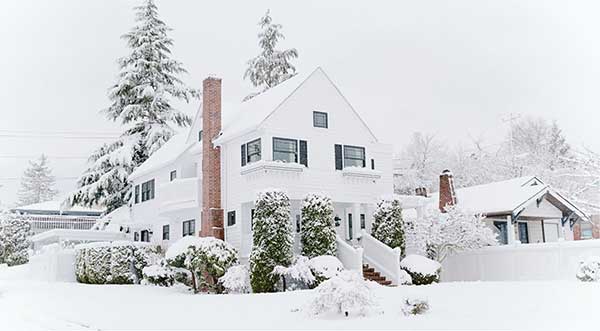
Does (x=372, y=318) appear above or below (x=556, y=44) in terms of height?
below

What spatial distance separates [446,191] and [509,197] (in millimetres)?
2135

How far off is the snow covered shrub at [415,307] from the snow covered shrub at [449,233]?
30.3 feet

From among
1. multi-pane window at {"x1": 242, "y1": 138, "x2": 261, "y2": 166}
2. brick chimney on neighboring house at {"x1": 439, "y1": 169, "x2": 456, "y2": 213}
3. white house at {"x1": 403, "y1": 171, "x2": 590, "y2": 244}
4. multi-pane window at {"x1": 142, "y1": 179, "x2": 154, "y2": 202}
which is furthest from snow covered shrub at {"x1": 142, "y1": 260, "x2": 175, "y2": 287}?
brick chimney on neighboring house at {"x1": 439, "y1": 169, "x2": 456, "y2": 213}

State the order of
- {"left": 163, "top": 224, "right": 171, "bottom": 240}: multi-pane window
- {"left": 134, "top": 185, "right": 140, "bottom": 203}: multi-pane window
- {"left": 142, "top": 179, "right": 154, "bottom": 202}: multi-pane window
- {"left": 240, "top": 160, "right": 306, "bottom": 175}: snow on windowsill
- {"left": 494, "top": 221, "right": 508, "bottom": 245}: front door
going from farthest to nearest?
{"left": 134, "top": 185, "right": 140, "bottom": 203}: multi-pane window, {"left": 142, "top": 179, "right": 154, "bottom": 202}: multi-pane window, {"left": 163, "top": 224, "right": 171, "bottom": 240}: multi-pane window, {"left": 494, "top": 221, "right": 508, "bottom": 245}: front door, {"left": 240, "top": 160, "right": 306, "bottom": 175}: snow on windowsill

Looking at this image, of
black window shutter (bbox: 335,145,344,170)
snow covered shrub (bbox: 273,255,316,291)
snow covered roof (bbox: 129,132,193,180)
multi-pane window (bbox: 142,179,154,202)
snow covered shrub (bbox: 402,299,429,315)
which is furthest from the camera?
multi-pane window (bbox: 142,179,154,202)

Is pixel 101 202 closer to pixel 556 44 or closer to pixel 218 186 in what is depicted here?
pixel 218 186

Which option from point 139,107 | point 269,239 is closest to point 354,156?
point 269,239

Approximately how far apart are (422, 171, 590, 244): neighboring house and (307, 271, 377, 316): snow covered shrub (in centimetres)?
1126

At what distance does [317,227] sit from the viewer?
637 inches

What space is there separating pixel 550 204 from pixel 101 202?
1926 cm

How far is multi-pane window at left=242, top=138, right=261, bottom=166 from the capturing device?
17844 millimetres

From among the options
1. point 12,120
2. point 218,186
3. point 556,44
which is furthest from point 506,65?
point 218,186

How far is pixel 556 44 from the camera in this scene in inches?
372

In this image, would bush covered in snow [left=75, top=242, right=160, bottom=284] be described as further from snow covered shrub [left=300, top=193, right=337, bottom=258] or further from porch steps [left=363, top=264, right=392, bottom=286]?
porch steps [left=363, top=264, right=392, bottom=286]
